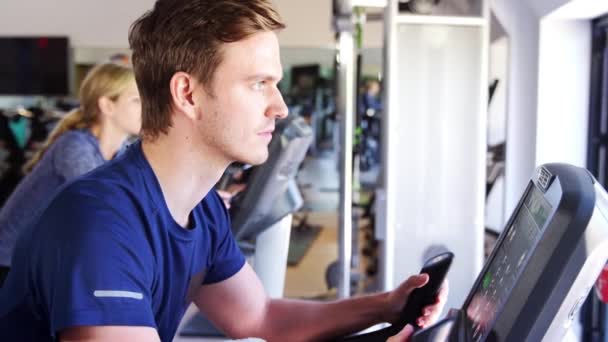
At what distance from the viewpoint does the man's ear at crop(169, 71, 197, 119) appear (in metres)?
1.29

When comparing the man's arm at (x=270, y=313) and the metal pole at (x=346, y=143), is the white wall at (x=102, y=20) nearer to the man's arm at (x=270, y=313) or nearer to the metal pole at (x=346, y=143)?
the metal pole at (x=346, y=143)

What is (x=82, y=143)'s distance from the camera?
2.71 m

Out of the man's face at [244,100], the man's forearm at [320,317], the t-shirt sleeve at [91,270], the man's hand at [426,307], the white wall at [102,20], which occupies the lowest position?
the man's forearm at [320,317]

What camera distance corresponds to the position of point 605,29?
3.08m

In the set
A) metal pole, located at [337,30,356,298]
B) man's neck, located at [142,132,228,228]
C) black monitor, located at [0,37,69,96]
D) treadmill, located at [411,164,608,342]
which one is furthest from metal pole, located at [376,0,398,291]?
black monitor, located at [0,37,69,96]

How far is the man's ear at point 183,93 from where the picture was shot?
1286 millimetres

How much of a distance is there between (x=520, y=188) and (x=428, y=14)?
1020 millimetres

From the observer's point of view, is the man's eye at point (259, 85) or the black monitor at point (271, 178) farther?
the black monitor at point (271, 178)

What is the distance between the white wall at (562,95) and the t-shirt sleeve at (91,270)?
2529 millimetres

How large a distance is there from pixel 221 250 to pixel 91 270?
0.47 m

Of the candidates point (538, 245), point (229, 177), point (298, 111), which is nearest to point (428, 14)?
point (229, 177)

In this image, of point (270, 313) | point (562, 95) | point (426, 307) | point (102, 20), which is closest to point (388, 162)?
point (562, 95)

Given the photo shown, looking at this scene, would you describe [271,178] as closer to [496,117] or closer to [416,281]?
[416,281]

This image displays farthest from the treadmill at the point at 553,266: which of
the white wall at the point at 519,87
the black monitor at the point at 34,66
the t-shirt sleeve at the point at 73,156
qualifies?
the black monitor at the point at 34,66
